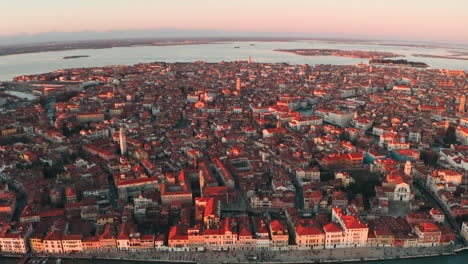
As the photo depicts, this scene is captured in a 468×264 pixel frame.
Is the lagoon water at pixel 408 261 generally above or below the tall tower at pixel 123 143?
below

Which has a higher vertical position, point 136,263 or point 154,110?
point 154,110

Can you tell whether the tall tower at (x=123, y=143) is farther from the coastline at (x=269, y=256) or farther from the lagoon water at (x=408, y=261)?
the lagoon water at (x=408, y=261)

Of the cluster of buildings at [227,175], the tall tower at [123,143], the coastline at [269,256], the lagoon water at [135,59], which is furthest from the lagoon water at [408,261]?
the lagoon water at [135,59]

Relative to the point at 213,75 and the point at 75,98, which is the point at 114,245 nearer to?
the point at 75,98

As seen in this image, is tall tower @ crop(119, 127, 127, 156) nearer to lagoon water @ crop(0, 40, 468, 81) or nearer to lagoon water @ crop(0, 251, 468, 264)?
lagoon water @ crop(0, 251, 468, 264)

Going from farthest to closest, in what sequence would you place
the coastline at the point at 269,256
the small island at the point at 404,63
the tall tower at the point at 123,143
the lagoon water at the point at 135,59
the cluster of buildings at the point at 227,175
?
the lagoon water at the point at 135,59
the small island at the point at 404,63
the tall tower at the point at 123,143
the cluster of buildings at the point at 227,175
the coastline at the point at 269,256

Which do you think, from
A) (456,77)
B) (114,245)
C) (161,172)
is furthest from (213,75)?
(114,245)
